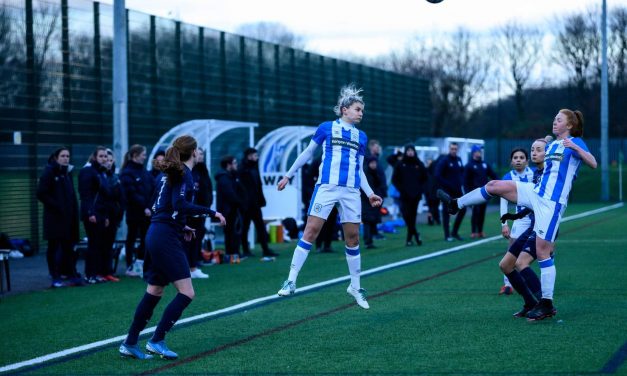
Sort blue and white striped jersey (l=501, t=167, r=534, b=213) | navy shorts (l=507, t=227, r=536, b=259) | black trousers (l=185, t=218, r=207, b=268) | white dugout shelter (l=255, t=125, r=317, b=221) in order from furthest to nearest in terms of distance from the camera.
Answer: white dugout shelter (l=255, t=125, r=317, b=221) → black trousers (l=185, t=218, r=207, b=268) → blue and white striped jersey (l=501, t=167, r=534, b=213) → navy shorts (l=507, t=227, r=536, b=259)

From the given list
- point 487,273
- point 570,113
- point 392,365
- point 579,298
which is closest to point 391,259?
point 487,273

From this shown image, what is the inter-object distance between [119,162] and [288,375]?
10782 millimetres

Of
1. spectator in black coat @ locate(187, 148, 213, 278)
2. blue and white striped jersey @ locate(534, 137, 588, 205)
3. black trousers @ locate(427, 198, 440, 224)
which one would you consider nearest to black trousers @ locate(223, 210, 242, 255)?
spectator in black coat @ locate(187, 148, 213, 278)

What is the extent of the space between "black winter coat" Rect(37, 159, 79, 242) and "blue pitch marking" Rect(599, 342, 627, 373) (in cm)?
889

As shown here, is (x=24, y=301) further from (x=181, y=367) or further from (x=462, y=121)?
(x=462, y=121)

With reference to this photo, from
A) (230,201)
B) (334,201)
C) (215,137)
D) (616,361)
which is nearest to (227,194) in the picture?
(230,201)

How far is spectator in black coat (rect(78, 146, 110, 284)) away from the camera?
14906 millimetres

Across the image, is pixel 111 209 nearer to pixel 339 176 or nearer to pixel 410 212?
pixel 339 176

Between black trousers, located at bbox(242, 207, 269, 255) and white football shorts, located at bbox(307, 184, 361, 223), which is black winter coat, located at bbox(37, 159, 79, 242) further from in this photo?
white football shorts, located at bbox(307, 184, 361, 223)

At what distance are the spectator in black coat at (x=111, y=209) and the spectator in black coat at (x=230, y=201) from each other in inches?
116

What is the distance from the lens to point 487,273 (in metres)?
14.8

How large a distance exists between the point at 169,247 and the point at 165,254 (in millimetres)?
65

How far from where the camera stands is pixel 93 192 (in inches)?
590

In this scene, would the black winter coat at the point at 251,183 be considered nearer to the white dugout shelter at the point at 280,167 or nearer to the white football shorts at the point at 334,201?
the white dugout shelter at the point at 280,167
